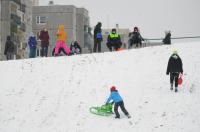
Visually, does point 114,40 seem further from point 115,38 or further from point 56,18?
point 56,18

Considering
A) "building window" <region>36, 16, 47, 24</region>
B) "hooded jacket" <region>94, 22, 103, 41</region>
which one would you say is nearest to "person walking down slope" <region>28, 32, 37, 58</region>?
"hooded jacket" <region>94, 22, 103, 41</region>

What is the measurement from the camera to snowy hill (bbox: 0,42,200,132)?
29984 millimetres

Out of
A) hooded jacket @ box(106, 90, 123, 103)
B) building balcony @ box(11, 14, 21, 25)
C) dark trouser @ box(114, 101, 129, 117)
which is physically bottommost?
dark trouser @ box(114, 101, 129, 117)

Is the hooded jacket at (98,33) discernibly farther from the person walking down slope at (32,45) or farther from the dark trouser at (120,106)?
the dark trouser at (120,106)

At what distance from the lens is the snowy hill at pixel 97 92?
29984mm

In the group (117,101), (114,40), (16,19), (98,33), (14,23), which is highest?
(16,19)

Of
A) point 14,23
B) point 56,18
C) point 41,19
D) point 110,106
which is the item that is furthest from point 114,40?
point 41,19

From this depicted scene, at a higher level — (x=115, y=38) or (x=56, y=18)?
(x=56, y=18)

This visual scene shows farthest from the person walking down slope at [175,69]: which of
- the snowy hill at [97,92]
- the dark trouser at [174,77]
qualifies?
the snowy hill at [97,92]

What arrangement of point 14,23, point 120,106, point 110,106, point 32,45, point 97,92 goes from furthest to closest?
point 14,23 < point 32,45 < point 97,92 < point 110,106 < point 120,106

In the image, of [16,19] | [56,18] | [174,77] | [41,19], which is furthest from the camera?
[41,19]

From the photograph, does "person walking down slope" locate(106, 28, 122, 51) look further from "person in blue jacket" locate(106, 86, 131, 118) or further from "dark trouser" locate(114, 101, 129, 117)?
"dark trouser" locate(114, 101, 129, 117)

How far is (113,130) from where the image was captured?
29109mm

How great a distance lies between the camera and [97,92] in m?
33.9
